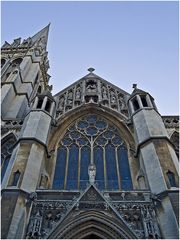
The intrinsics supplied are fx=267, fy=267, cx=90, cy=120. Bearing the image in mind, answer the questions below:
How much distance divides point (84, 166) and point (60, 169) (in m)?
1.30

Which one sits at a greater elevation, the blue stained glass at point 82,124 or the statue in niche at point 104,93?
the statue in niche at point 104,93

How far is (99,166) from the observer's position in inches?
559

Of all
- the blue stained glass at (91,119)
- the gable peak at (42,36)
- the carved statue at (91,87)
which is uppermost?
the gable peak at (42,36)

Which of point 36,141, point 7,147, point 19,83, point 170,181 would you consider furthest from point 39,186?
point 19,83

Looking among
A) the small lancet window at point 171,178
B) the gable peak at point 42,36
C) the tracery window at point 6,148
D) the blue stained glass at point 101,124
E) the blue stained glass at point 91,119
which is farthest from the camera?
the gable peak at point 42,36

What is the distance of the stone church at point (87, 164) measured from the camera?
33.3ft

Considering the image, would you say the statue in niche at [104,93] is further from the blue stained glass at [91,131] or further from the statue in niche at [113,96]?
the blue stained glass at [91,131]

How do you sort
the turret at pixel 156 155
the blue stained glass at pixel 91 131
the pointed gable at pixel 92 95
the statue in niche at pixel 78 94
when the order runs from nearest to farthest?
the turret at pixel 156 155 < the blue stained glass at pixel 91 131 < the pointed gable at pixel 92 95 < the statue in niche at pixel 78 94

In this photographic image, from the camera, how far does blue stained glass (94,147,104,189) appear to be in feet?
43.7

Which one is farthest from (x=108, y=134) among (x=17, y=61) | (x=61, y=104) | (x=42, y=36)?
(x=42, y=36)

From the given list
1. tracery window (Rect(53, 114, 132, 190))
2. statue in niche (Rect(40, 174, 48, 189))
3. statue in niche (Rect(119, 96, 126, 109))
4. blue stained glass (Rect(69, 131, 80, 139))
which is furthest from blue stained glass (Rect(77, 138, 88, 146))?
statue in niche (Rect(119, 96, 126, 109))

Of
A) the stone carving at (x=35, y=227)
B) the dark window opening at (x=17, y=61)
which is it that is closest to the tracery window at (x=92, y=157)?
the stone carving at (x=35, y=227)

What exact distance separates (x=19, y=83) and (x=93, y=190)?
13.2 metres

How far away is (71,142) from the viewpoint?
15742 mm
